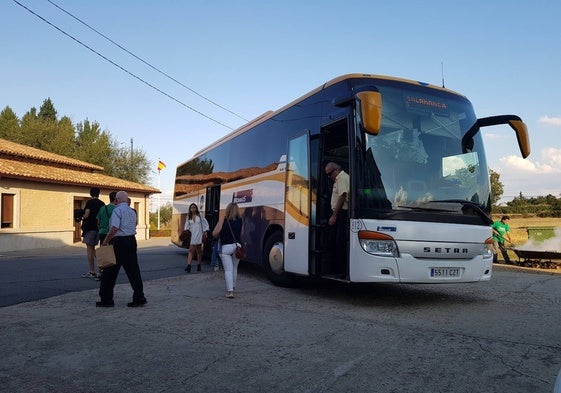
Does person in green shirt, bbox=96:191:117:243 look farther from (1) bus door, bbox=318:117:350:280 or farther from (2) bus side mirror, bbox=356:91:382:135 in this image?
(2) bus side mirror, bbox=356:91:382:135

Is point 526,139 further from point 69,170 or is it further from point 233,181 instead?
point 69,170

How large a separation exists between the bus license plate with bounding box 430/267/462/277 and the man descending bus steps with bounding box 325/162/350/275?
4.36 feet

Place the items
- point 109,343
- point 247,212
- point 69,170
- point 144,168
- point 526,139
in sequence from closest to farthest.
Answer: point 109,343 → point 526,139 → point 247,212 → point 69,170 → point 144,168

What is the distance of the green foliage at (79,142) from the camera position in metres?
48.2

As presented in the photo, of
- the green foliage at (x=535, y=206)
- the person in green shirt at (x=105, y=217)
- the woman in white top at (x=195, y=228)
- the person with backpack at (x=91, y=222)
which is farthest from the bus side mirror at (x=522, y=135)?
the green foliage at (x=535, y=206)

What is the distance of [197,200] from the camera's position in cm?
1543

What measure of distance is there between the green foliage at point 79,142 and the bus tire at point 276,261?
42.5 m

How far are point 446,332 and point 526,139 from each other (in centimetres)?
383

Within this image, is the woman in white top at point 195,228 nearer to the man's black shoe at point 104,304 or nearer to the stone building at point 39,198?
the man's black shoe at point 104,304

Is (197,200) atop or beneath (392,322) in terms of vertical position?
atop

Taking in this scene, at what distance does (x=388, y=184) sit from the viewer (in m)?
7.09

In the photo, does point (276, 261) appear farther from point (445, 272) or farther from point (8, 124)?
point (8, 124)

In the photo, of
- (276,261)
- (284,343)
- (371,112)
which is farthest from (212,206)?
(284,343)

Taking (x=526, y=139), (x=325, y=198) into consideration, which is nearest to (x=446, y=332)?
(x=325, y=198)
